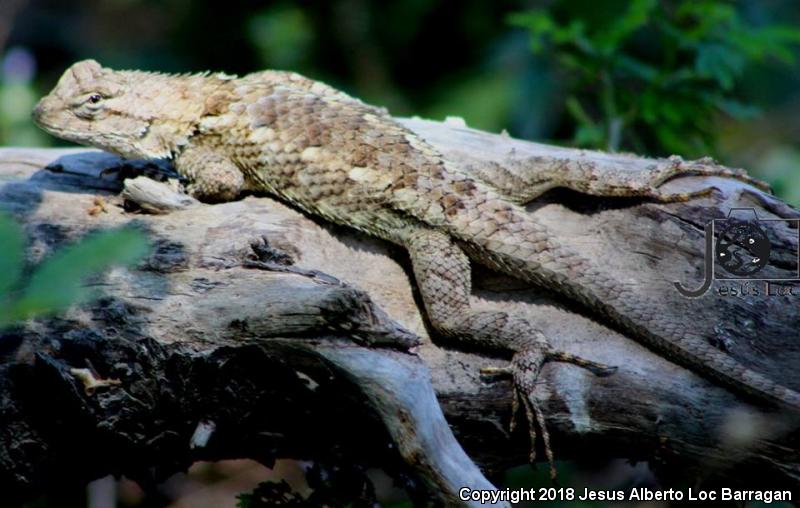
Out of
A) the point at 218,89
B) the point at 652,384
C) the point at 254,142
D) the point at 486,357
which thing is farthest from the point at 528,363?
the point at 218,89

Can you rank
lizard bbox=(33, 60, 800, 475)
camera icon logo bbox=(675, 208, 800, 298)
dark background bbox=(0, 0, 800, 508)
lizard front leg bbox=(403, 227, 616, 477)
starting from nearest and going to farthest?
lizard front leg bbox=(403, 227, 616, 477)
lizard bbox=(33, 60, 800, 475)
camera icon logo bbox=(675, 208, 800, 298)
dark background bbox=(0, 0, 800, 508)

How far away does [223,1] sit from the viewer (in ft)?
28.0

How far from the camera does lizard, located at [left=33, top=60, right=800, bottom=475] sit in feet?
10.7

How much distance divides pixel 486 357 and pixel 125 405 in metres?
1.40

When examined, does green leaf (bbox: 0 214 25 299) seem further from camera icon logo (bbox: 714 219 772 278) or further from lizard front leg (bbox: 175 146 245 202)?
camera icon logo (bbox: 714 219 772 278)

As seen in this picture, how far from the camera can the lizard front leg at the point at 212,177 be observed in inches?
156

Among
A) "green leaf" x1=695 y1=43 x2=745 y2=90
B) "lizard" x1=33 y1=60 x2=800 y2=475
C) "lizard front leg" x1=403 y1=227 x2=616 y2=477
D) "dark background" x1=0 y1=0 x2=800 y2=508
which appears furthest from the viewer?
"dark background" x1=0 y1=0 x2=800 y2=508

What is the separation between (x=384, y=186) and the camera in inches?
149

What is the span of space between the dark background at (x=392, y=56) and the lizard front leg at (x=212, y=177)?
7.72 feet

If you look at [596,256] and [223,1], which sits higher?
[223,1]

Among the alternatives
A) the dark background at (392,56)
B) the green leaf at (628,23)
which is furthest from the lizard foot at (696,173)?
the dark background at (392,56)

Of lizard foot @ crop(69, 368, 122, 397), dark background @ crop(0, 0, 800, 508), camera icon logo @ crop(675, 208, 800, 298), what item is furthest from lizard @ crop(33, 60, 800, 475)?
dark background @ crop(0, 0, 800, 508)

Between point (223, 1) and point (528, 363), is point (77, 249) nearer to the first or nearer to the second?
point (528, 363)

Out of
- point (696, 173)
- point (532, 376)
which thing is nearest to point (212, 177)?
point (532, 376)
